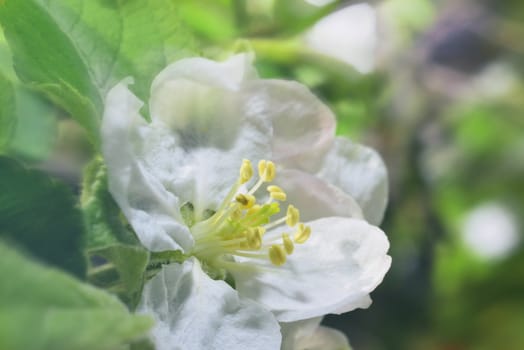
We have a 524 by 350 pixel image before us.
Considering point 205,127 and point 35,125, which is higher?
point 205,127

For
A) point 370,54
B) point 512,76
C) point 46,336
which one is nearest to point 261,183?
point 46,336

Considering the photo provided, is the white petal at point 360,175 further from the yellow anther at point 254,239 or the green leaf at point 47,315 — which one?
the green leaf at point 47,315

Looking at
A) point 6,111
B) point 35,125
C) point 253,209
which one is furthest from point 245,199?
point 35,125

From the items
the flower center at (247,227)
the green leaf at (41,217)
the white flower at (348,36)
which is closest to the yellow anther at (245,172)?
the flower center at (247,227)

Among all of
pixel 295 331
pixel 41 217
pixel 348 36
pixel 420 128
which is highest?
pixel 41 217

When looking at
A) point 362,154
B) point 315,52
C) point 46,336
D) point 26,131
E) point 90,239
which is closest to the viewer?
point 46,336

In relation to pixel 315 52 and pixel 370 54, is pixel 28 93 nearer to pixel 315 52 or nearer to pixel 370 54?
pixel 315 52

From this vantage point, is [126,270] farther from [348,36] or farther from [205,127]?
[348,36]
